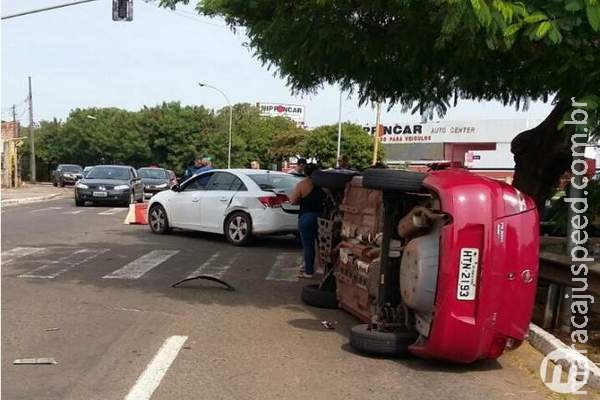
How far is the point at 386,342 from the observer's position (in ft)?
20.1

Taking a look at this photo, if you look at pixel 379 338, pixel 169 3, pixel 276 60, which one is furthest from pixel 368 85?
pixel 379 338

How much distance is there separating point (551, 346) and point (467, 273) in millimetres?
1395

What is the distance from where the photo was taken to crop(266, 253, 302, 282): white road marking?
1045 centimetres

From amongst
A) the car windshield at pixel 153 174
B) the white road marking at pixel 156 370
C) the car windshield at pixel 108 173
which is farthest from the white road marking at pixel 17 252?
the car windshield at pixel 153 174

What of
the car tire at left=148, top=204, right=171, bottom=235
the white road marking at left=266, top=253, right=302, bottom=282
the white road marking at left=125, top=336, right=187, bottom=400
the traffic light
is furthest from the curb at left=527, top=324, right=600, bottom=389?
the traffic light

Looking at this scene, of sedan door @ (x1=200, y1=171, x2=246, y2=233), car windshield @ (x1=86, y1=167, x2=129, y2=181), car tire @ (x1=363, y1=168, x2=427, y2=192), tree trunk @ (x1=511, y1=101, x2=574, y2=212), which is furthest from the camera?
car windshield @ (x1=86, y1=167, x2=129, y2=181)

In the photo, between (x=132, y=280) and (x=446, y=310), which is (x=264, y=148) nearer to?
(x=132, y=280)

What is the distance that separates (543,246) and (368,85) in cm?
355

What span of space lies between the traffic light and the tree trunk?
12.8 meters

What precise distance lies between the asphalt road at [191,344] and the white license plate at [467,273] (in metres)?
0.71

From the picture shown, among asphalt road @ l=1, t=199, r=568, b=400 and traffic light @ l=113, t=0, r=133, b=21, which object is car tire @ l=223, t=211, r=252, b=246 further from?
traffic light @ l=113, t=0, r=133, b=21

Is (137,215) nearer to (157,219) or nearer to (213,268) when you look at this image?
(157,219)

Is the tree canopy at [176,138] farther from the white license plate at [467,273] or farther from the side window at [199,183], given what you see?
the white license plate at [467,273]

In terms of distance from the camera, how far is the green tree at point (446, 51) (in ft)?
18.8
